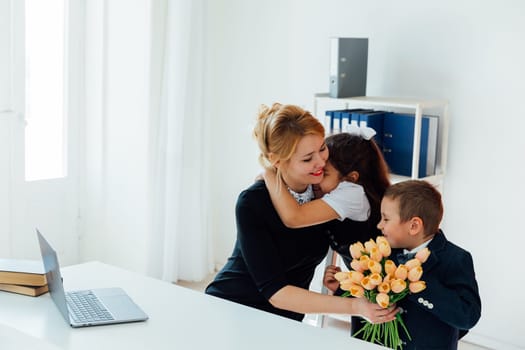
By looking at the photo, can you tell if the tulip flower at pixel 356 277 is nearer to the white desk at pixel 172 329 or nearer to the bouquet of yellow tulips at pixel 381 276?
the bouquet of yellow tulips at pixel 381 276

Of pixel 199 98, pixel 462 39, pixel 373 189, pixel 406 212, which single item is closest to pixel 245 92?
pixel 199 98

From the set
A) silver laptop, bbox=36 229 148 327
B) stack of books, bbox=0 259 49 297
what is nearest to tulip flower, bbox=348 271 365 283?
silver laptop, bbox=36 229 148 327

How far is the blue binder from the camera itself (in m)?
3.84

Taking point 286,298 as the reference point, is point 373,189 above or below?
above

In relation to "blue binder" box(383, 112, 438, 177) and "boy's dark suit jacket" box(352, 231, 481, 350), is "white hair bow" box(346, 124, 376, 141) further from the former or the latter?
"blue binder" box(383, 112, 438, 177)

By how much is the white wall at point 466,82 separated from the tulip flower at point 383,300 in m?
2.01

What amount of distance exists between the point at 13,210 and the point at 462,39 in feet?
8.84

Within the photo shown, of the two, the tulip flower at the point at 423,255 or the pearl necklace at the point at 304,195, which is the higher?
the pearl necklace at the point at 304,195

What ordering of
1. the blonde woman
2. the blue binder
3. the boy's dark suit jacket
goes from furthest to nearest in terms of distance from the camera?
the blue binder, the blonde woman, the boy's dark suit jacket

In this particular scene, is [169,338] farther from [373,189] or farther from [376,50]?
[376,50]

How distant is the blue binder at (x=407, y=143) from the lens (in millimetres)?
3844

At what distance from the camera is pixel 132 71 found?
4.56 m

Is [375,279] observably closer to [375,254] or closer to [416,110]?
[375,254]

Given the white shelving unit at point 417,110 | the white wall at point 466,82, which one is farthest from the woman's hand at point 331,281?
the white wall at point 466,82
